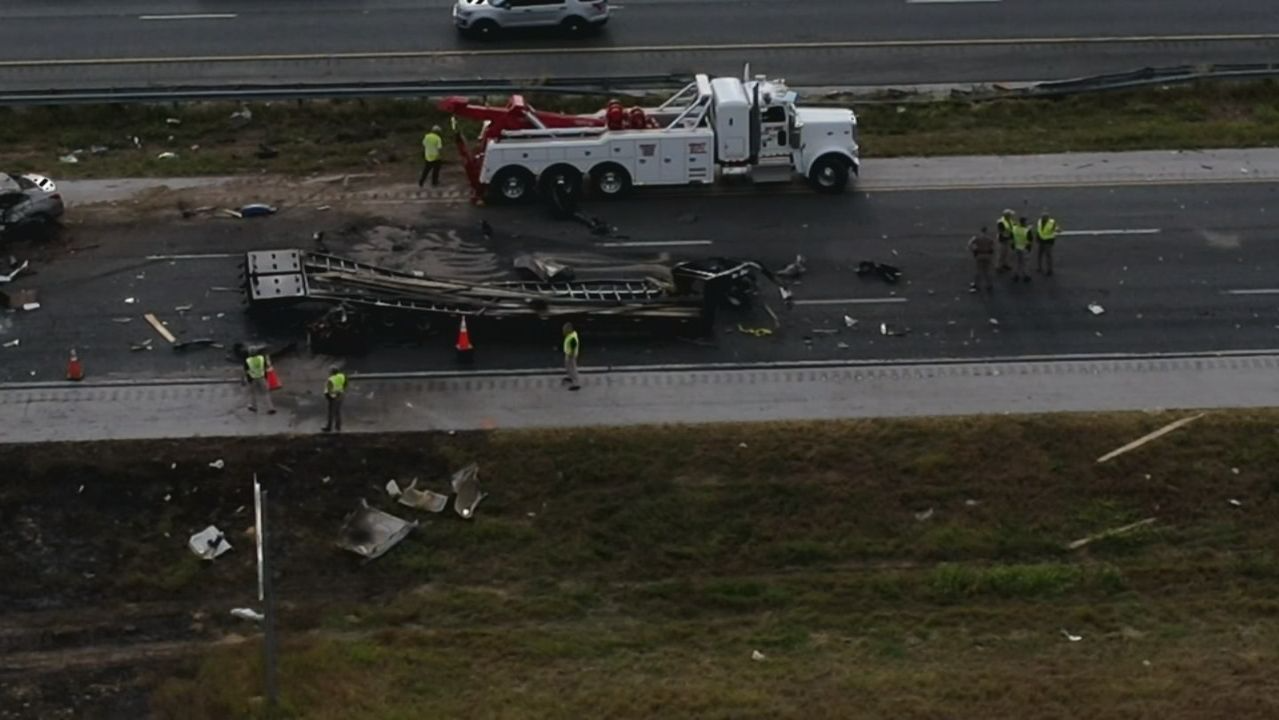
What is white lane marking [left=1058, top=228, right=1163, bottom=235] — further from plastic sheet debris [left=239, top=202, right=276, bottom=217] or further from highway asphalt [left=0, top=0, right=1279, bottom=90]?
plastic sheet debris [left=239, top=202, right=276, bottom=217]

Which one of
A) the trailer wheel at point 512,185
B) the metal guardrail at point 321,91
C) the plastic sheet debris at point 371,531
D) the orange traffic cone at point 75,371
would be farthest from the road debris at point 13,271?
the plastic sheet debris at point 371,531

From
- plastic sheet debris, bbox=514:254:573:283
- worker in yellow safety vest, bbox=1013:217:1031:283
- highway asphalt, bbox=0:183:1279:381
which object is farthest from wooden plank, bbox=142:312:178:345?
worker in yellow safety vest, bbox=1013:217:1031:283

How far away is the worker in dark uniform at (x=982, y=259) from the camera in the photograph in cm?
3431

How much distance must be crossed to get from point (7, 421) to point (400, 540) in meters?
7.52

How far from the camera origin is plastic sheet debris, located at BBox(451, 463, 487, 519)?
28.4 m

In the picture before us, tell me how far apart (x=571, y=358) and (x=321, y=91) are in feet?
42.6

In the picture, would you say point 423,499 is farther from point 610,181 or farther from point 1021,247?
point 1021,247

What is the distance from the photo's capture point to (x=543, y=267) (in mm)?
34781

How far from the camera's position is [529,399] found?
31234 millimetres

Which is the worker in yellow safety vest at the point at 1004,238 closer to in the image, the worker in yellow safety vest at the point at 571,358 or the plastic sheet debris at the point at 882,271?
the plastic sheet debris at the point at 882,271

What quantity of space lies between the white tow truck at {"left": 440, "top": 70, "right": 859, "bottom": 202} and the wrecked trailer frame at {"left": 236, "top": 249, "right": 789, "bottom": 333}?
4085mm

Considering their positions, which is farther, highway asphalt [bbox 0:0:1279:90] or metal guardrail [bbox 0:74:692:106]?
highway asphalt [bbox 0:0:1279:90]

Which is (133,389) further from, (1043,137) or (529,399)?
(1043,137)

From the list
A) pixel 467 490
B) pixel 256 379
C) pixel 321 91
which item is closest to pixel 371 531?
pixel 467 490
